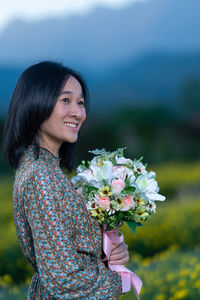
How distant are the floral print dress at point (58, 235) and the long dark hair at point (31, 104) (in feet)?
0.36

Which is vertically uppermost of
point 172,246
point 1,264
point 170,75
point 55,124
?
point 170,75

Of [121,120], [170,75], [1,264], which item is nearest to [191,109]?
[170,75]

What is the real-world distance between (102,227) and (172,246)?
11.9 feet

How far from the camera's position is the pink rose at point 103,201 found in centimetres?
153

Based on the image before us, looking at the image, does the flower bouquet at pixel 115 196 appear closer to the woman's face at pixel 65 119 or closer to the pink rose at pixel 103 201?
the pink rose at pixel 103 201

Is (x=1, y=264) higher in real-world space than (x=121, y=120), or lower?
lower

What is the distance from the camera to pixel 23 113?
1615mm

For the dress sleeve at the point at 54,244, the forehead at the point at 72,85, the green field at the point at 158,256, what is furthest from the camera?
the green field at the point at 158,256

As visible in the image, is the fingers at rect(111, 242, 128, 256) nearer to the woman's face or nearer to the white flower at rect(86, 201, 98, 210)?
the white flower at rect(86, 201, 98, 210)

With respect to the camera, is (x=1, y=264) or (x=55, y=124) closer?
(x=55, y=124)

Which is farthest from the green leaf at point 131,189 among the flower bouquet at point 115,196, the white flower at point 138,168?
the white flower at point 138,168

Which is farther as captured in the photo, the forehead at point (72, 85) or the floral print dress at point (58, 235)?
the forehead at point (72, 85)

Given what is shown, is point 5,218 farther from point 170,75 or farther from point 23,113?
point 170,75

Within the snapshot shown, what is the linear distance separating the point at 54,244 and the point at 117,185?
36 centimetres
